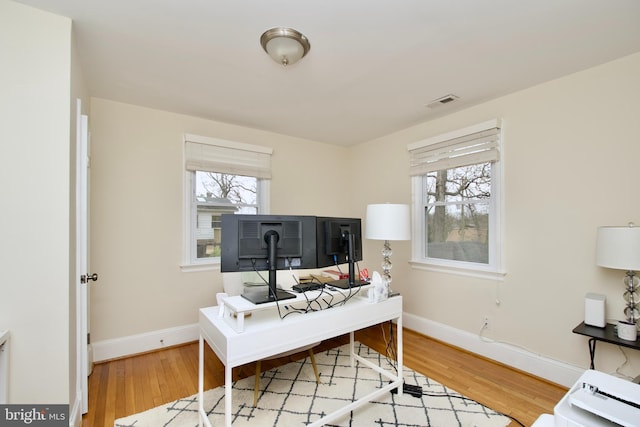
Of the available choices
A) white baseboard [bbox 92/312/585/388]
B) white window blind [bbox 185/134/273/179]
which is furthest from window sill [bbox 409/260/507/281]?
white window blind [bbox 185/134/273/179]

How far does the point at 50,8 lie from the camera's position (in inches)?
59.5

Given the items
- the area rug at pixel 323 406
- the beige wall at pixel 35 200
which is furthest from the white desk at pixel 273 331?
the beige wall at pixel 35 200

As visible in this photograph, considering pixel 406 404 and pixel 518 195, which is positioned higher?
pixel 518 195

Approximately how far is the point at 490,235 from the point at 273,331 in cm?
226

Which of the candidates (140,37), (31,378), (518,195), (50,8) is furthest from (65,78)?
(518,195)

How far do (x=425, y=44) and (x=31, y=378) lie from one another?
293cm

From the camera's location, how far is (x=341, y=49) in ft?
6.10

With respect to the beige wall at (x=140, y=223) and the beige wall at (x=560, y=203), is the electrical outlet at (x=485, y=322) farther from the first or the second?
the beige wall at (x=140, y=223)

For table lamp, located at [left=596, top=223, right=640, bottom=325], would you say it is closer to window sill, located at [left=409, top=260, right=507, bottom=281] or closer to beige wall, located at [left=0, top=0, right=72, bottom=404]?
window sill, located at [left=409, top=260, right=507, bottom=281]

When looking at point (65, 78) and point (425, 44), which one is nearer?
point (65, 78)

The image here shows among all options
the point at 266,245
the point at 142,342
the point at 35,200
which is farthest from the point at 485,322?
the point at 35,200

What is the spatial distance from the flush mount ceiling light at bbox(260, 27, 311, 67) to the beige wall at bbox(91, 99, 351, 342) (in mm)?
1640

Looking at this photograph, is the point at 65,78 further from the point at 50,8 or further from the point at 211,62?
the point at 211,62

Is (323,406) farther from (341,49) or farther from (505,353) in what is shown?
(341,49)
